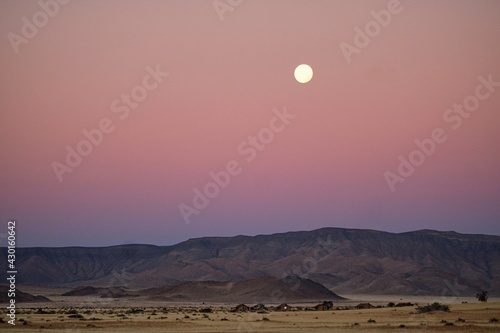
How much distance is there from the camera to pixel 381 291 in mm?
157875

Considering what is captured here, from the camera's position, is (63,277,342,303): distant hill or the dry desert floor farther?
(63,277,342,303): distant hill

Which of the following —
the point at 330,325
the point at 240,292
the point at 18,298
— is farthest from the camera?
the point at 240,292

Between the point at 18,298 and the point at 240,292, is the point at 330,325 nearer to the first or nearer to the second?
the point at 18,298

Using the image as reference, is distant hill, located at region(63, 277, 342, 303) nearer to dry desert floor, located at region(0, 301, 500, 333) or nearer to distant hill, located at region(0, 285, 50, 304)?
distant hill, located at region(0, 285, 50, 304)

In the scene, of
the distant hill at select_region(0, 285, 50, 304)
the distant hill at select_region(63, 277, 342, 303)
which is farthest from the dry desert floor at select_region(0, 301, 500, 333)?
the distant hill at select_region(63, 277, 342, 303)

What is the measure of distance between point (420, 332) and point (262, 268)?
158 metres

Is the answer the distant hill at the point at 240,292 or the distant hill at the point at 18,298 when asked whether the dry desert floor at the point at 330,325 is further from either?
the distant hill at the point at 240,292

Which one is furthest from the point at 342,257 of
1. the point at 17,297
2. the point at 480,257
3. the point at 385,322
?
the point at 385,322

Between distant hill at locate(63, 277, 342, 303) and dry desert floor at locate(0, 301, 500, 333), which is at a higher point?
distant hill at locate(63, 277, 342, 303)

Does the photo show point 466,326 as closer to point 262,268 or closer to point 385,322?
point 385,322

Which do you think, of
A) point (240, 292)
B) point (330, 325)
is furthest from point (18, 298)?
point (330, 325)

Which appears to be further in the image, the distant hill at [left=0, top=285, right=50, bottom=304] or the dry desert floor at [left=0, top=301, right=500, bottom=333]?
the distant hill at [left=0, top=285, right=50, bottom=304]

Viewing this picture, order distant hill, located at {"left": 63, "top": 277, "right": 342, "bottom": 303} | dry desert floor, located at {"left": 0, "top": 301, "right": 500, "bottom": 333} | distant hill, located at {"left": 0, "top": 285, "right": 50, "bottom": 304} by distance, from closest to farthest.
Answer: dry desert floor, located at {"left": 0, "top": 301, "right": 500, "bottom": 333} < distant hill, located at {"left": 0, "top": 285, "right": 50, "bottom": 304} < distant hill, located at {"left": 63, "top": 277, "right": 342, "bottom": 303}

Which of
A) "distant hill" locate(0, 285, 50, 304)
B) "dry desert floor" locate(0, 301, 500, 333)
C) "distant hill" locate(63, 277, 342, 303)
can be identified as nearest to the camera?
"dry desert floor" locate(0, 301, 500, 333)
